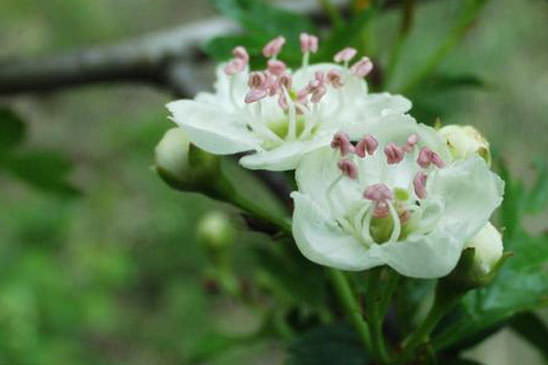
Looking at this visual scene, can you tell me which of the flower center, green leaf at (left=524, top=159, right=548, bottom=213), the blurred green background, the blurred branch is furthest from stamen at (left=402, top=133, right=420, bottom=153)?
the blurred green background

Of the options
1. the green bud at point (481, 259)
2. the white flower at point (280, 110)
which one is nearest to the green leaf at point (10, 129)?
the white flower at point (280, 110)

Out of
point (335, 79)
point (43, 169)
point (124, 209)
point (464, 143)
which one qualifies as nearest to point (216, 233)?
point (43, 169)

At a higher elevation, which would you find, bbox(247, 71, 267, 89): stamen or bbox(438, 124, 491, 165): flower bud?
bbox(247, 71, 267, 89): stamen

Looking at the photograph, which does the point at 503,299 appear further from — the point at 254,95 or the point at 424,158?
the point at 254,95

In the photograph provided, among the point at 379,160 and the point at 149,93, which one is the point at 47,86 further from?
the point at 149,93

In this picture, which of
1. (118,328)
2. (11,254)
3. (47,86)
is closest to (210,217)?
(47,86)

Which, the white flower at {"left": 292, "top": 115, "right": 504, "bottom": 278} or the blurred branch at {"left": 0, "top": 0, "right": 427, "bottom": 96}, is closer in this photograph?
the white flower at {"left": 292, "top": 115, "right": 504, "bottom": 278}

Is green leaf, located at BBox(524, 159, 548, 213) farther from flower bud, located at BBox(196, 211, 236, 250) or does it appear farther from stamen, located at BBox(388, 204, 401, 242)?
flower bud, located at BBox(196, 211, 236, 250)
